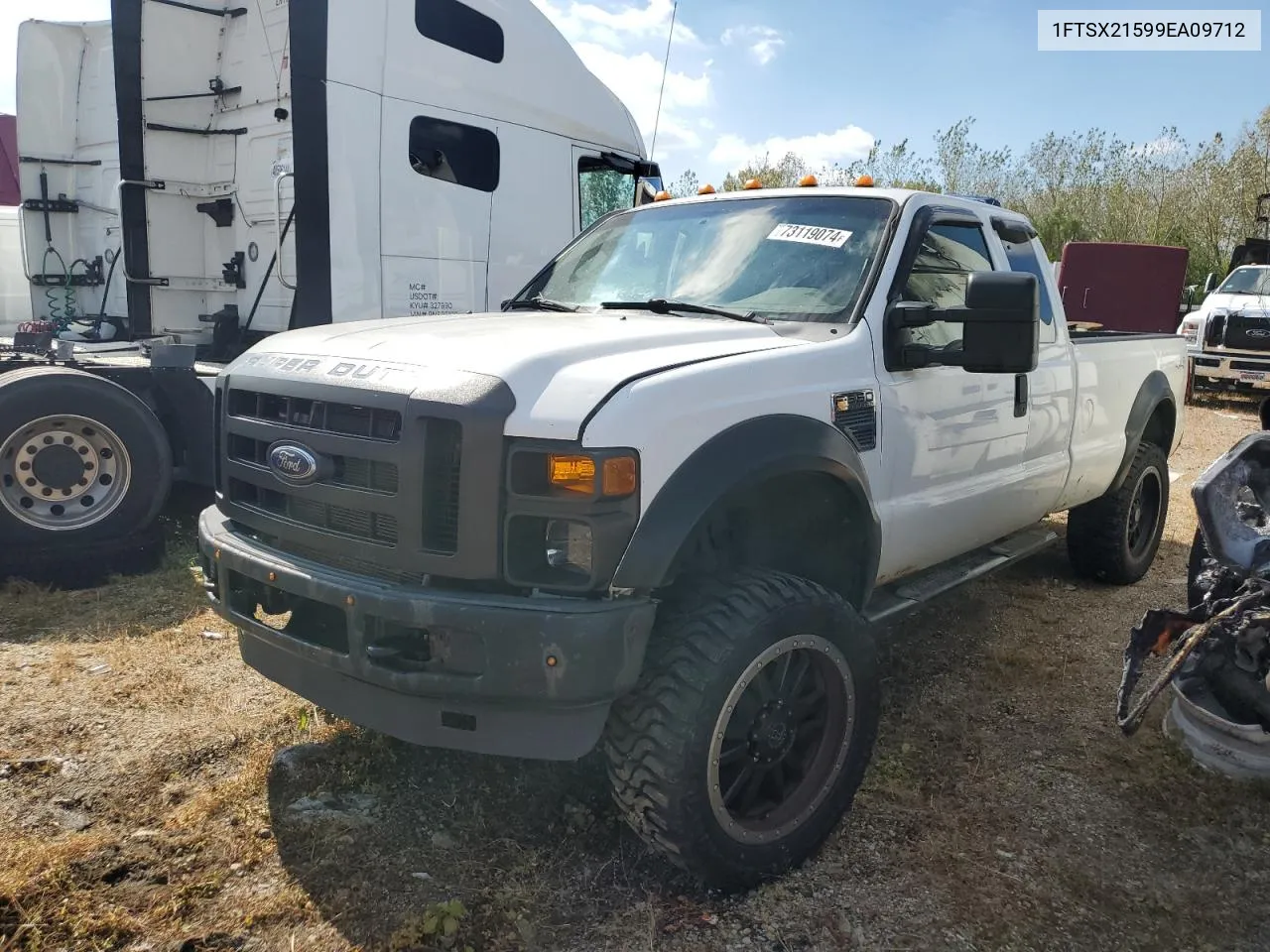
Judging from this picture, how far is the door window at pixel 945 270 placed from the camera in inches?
139

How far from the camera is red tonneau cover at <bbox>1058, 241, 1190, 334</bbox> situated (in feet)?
39.3

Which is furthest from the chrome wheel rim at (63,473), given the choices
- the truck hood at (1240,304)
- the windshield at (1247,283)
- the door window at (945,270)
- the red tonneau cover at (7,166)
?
the windshield at (1247,283)

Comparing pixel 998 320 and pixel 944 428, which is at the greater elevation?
pixel 998 320

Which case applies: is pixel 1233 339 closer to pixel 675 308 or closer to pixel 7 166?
pixel 675 308

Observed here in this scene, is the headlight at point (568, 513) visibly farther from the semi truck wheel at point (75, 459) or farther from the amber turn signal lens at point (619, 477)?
the semi truck wheel at point (75, 459)

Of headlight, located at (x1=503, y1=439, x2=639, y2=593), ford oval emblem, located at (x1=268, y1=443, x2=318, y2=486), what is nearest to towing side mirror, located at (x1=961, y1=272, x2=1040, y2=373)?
→ headlight, located at (x1=503, y1=439, x2=639, y2=593)

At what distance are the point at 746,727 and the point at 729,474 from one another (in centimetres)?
72

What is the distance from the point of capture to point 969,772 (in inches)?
132

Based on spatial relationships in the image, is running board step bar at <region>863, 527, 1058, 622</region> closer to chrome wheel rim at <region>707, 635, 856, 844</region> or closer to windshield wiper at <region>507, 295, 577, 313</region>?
chrome wheel rim at <region>707, 635, 856, 844</region>

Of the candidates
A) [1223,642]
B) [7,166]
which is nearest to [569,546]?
[1223,642]

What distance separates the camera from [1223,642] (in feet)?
10.4

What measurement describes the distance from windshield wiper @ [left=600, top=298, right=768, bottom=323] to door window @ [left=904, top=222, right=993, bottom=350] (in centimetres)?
58

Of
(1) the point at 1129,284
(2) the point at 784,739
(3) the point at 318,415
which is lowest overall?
(2) the point at 784,739

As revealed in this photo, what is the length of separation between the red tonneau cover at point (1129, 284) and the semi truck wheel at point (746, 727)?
10.7 meters
